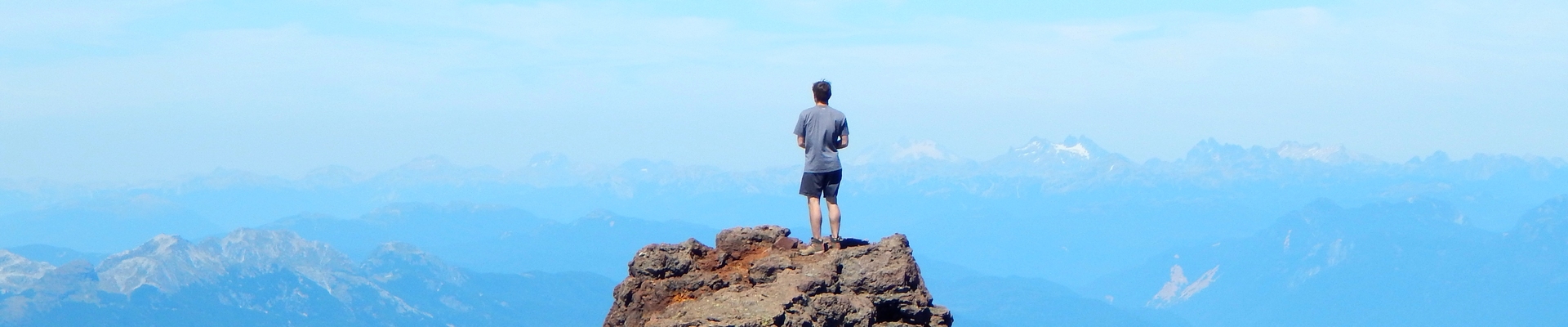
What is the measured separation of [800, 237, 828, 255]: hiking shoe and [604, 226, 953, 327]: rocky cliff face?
4.4 inches

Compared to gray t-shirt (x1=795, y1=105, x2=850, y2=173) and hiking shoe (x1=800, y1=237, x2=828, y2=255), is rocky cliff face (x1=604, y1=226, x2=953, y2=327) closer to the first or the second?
hiking shoe (x1=800, y1=237, x2=828, y2=255)

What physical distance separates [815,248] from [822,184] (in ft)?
2.66

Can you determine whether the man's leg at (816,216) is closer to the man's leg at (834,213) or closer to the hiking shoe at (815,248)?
the man's leg at (834,213)

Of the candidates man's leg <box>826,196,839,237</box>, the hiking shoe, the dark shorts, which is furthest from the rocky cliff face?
the dark shorts

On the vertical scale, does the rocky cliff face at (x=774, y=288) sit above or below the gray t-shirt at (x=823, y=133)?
below

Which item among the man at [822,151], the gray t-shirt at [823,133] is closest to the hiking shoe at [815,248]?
the man at [822,151]

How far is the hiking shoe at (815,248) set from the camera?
16547 millimetres

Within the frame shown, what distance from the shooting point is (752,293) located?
14953mm

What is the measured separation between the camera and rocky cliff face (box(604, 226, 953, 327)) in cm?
1459

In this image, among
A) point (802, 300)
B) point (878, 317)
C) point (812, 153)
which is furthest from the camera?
point (812, 153)

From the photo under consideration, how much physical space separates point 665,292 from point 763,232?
189 centimetres

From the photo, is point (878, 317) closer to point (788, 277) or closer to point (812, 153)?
point (788, 277)

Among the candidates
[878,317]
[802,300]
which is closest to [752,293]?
[802,300]

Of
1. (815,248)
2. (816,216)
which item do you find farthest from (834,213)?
(815,248)
